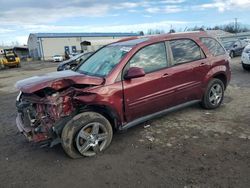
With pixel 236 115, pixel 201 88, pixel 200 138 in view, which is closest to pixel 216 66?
pixel 201 88

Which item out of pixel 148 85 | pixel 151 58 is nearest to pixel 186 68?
pixel 151 58

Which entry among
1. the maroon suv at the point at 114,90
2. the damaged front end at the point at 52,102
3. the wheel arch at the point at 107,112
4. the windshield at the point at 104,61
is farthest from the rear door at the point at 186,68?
the damaged front end at the point at 52,102

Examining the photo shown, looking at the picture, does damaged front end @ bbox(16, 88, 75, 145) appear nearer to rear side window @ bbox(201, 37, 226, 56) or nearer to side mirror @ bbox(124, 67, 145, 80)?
side mirror @ bbox(124, 67, 145, 80)

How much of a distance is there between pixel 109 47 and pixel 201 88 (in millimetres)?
2135

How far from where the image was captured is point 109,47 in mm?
5473

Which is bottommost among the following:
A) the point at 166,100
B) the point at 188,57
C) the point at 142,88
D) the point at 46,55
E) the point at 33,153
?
the point at 46,55

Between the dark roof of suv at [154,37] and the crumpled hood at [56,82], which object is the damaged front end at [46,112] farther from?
the dark roof of suv at [154,37]

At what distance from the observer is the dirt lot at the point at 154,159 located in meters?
3.42

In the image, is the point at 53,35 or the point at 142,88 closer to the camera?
the point at 142,88

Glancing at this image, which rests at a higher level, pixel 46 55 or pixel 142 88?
pixel 142 88

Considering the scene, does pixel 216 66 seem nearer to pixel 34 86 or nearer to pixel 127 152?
pixel 127 152

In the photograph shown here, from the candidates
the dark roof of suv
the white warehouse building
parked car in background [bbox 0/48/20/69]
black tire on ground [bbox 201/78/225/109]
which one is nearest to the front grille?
parked car in background [bbox 0/48/20/69]

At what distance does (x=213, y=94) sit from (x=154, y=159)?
9.16 ft

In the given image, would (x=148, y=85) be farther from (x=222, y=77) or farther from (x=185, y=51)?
(x=222, y=77)
